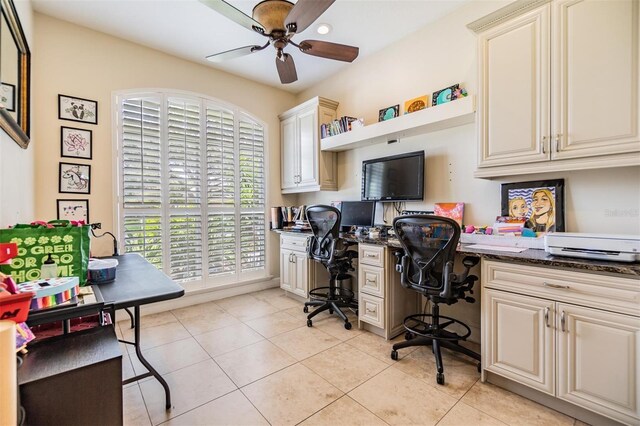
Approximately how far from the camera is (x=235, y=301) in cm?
369

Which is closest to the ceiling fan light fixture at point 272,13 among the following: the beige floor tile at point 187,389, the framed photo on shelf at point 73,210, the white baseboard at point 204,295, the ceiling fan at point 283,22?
the ceiling fan at point 283,22

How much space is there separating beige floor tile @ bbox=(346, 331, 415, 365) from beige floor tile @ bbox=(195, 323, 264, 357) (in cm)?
88

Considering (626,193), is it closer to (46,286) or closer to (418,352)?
(418,352)

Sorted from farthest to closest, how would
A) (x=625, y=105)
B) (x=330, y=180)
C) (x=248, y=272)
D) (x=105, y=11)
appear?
(x=248, y=272) < (x=330, y=180) < (x=105, y=11) < (x=625, y=105)

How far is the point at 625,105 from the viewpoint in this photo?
1.64m

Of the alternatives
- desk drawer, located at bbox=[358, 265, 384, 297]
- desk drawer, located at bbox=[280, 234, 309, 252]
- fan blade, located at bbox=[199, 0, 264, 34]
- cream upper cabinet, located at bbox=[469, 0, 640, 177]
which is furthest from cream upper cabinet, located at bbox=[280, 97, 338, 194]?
cream upper cabinet, located at bbox=[469, 0, 640, 177]

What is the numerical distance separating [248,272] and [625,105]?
3900mm

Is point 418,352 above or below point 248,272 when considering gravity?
below

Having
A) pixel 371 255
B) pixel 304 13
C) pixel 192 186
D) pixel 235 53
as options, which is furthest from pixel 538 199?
pixel 192 186

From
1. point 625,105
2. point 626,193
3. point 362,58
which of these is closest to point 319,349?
point 626,193

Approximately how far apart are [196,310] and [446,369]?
2.68 meters

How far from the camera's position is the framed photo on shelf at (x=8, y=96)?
1.54 metres

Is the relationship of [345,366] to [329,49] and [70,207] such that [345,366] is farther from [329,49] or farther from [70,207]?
[70,207]

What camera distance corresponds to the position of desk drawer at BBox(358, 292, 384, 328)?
261 centimetres
